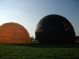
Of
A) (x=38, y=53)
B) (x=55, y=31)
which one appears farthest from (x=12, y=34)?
(x=38, y=53)

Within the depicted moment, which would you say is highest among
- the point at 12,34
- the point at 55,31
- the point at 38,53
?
the point at 55,31

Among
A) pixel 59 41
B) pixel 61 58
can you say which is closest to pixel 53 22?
pixel 59 41

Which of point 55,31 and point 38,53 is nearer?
point 38,53

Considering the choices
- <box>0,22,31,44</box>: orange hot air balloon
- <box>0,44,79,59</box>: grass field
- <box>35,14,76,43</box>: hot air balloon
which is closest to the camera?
<box>0,44,79,59</box>: grass field

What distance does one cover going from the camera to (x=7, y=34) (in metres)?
24.0

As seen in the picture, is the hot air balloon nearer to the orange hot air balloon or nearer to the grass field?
the orange hot air balloon

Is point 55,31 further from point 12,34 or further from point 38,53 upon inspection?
point 38,53

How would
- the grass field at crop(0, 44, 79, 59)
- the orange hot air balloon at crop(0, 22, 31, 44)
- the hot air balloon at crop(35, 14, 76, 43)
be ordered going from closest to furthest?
1. the grass field at crop(0, 44, 79, 59)
2. the orange hot air balloon at crop(0, 22, 31, 44)
3. the hot air balloon at crop(35, 14, 76, 43)

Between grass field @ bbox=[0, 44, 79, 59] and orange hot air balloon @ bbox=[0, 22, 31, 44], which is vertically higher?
orange hot air balloon @ bbox=[0, 22, 31, 44]

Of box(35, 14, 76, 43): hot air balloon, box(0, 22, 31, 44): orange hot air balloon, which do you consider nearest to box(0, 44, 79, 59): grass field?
box(0, 22, 31, 44): orange hot air balloon

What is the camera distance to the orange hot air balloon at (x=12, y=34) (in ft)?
78.6

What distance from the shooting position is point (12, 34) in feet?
79.1

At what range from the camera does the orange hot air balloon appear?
23.9m

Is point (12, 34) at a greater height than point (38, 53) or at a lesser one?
greater
